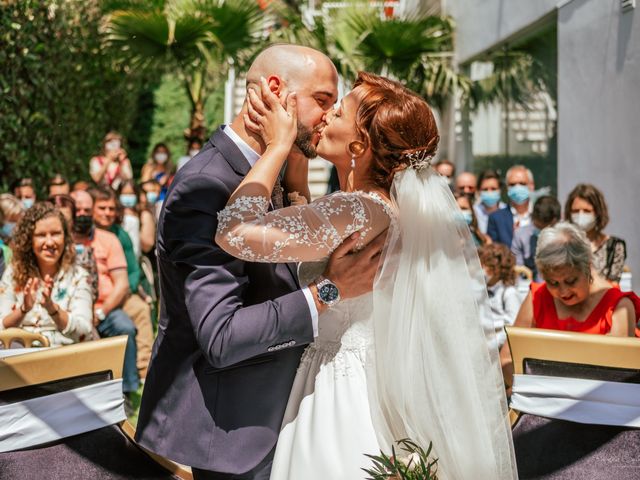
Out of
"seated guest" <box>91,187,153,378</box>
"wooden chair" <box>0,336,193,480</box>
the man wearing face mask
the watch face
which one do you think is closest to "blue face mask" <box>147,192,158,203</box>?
"seated guest" <box>91,187,153,378</box>

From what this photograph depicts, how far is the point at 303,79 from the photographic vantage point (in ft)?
7.73

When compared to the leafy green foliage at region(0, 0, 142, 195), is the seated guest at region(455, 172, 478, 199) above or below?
below

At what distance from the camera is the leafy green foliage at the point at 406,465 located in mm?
2082

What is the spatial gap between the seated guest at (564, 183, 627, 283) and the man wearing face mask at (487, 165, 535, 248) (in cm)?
152

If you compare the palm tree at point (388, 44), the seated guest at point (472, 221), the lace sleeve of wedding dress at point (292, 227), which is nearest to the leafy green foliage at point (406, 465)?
the lace sleeve of wedding dress at point (292, 227)

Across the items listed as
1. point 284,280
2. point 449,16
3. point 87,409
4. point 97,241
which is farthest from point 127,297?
point 449,16

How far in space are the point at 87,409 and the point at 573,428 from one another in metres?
1.60

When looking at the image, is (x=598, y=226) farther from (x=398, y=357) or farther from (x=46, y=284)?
(x=398, y=357)

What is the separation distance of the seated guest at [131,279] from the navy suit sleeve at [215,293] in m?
4.64

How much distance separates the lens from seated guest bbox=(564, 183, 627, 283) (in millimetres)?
5797

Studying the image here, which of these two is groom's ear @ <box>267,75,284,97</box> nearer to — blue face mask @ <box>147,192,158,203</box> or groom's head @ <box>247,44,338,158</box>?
groom's head @ <box>247,44,338,158</box>

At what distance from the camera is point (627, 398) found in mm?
2592

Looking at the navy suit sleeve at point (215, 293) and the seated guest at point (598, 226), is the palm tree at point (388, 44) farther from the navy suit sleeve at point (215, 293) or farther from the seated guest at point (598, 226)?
the navy suit sleeve at point (215, 293)

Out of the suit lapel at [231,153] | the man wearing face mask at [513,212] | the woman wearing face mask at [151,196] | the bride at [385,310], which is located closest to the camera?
the bride at [385,310]
